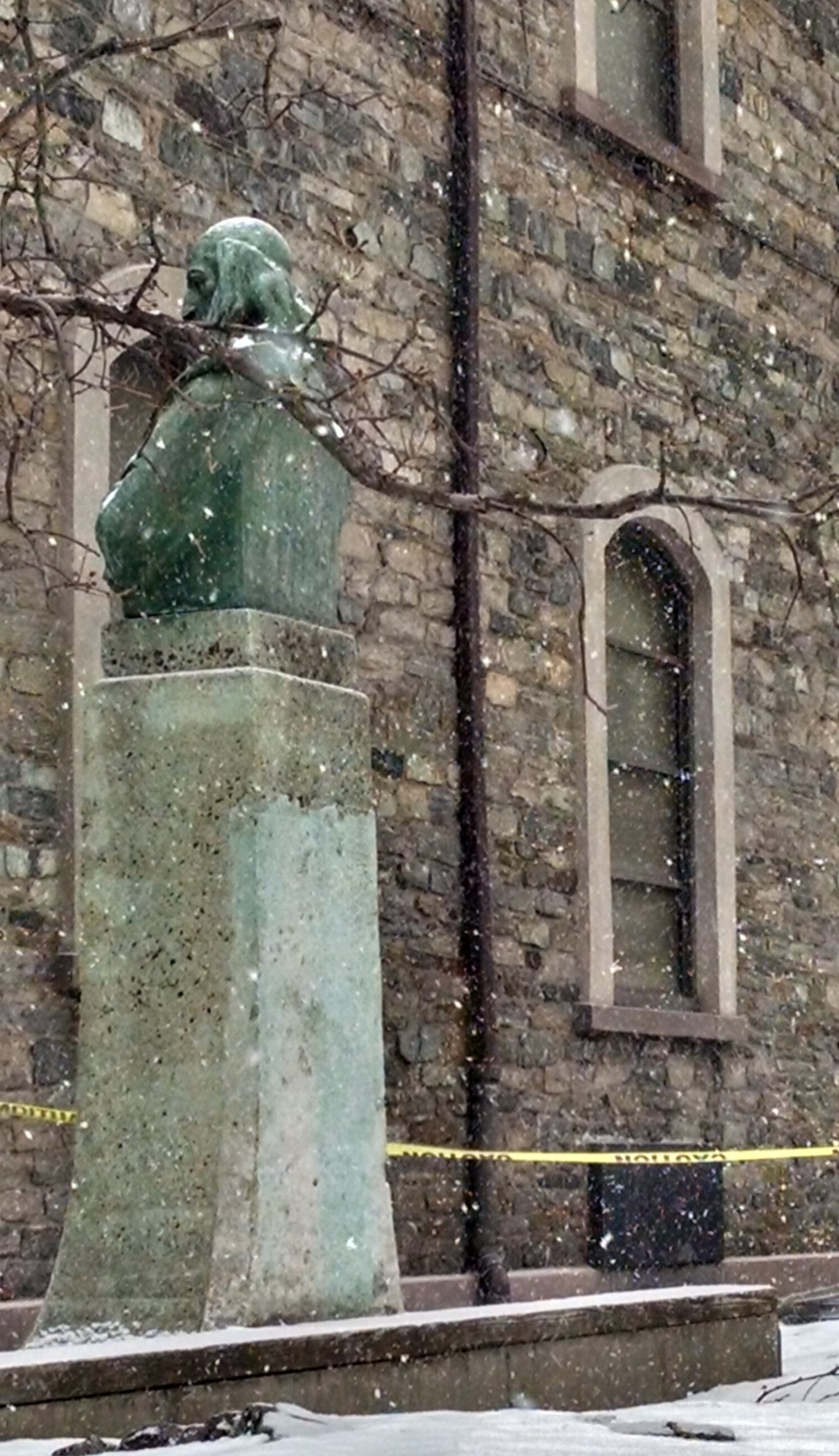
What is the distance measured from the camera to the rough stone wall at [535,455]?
31.2ft

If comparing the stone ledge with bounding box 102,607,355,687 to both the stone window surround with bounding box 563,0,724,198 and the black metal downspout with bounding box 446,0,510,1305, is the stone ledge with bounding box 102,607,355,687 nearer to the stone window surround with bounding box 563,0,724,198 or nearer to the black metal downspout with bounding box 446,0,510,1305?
the black metal downspout with bounding box 446,0,510,1305

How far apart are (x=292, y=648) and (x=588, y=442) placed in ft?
19.9

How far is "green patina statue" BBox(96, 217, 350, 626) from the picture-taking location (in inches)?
230

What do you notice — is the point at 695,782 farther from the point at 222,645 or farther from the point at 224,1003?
the point at 224,1003

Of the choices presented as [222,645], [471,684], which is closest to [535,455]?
[471,684]

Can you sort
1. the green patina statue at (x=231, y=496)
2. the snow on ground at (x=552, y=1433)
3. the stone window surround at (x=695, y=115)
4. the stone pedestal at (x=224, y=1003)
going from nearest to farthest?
the snow on ground at (x=552, y=1433) → the stone pedestal at (x=224, y=1003) → the green patina statue at (x=231, y=496) → the stone window surround at (x=695, y=115)

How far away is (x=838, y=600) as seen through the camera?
13375mm

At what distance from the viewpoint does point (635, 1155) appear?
11.1 metres

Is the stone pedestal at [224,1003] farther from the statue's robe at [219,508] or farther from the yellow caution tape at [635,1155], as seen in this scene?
the yellow caution tape at [635,1155]

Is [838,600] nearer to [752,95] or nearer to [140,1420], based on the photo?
[752,95]

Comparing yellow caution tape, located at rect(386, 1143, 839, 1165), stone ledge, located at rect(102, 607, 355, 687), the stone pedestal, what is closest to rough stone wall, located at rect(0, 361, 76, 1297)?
yellow caution tape, located at rect(386, 1143, 839, 1165)

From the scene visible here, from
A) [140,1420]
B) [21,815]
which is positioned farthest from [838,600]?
[140,1420]

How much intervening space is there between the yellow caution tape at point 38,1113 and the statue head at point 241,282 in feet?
9.66

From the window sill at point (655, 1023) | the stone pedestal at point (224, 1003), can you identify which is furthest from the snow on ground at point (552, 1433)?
the window sill at point (655, 1023)
